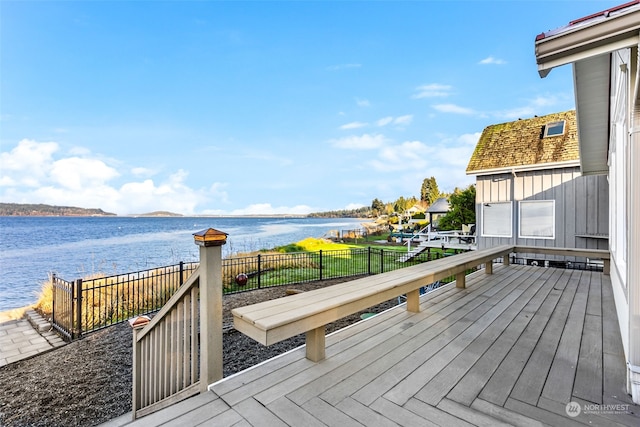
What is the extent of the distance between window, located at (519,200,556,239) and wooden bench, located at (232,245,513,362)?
7.49 m

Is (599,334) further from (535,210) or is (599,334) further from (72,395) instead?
(535,210)

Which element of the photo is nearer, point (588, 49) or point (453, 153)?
point (588, 49)

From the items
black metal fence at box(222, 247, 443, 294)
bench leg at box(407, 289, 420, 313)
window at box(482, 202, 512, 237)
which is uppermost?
window at box(482, 202, 512, 237)

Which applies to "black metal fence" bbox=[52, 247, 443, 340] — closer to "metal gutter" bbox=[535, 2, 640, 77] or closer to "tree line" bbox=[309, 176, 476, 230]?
"tree line" bbox=[309, 176, 476, 230]

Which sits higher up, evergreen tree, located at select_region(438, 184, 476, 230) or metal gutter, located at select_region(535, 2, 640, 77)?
metal gutter, located at select_region(535, 2, 640, 77)

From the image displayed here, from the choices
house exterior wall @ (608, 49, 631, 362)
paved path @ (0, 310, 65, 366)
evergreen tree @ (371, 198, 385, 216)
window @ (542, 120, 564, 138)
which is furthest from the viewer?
evergreen tree @ (371, 198, 385, 216)

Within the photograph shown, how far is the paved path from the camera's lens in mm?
4895

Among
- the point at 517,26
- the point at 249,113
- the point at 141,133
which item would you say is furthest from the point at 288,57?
the point at 141,133

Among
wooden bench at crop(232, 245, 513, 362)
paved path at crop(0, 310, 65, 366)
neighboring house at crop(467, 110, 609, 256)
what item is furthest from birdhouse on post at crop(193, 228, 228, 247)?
neighboring house at crop(467, 110, 609, 256)

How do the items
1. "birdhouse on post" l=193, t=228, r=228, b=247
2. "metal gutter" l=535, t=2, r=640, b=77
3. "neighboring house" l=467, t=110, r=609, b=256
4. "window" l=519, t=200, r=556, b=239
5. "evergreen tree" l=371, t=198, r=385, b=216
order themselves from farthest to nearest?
"evergreen tree" l=371, t=198, r=385, b=216 → "window" l=519, t=200, r=556, b=239 → "neighboring house" l=467, t=110, r=609, b=256 → "birdhouse on post" l=193, t=228, r=228, b=247 → "metal gutter" l=535, t=2, r=640, b=77

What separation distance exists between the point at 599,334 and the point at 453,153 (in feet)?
77.6

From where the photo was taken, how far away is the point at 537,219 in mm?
8703

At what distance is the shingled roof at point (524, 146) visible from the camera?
8531 mm

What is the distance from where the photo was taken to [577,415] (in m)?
1.65
